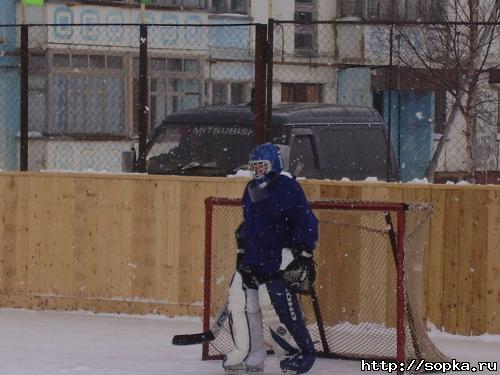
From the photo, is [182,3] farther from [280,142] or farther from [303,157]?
[280,142]

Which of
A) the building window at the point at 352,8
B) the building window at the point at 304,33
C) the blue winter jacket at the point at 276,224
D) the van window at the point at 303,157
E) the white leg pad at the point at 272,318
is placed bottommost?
the white leg pad at the point at 272,318

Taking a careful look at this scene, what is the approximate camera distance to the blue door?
35.8 m

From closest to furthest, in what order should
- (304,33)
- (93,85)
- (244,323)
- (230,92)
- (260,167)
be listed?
(260,167) → (244,323) → (93,85) → (230,92) → (304,33)

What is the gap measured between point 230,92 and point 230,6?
7.42 ft

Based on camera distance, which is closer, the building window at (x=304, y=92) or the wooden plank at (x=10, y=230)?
the wooden plank at (x=10, y=230)

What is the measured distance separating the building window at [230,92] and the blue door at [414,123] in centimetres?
362

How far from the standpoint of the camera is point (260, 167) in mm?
11000

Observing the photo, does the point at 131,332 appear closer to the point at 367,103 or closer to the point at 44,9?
the point at 44,9

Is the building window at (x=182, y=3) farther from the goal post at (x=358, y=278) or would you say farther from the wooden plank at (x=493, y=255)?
the wooden plank at (x=493, y=255)

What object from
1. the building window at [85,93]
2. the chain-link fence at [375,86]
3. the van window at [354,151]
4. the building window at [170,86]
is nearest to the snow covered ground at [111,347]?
the van window at [354,151]

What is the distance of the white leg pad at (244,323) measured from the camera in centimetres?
1115

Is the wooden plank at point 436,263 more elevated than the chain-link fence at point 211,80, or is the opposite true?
the chain-link fence at point 211,80

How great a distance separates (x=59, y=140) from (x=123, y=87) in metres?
2.35

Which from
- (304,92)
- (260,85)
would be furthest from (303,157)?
(304,92)
